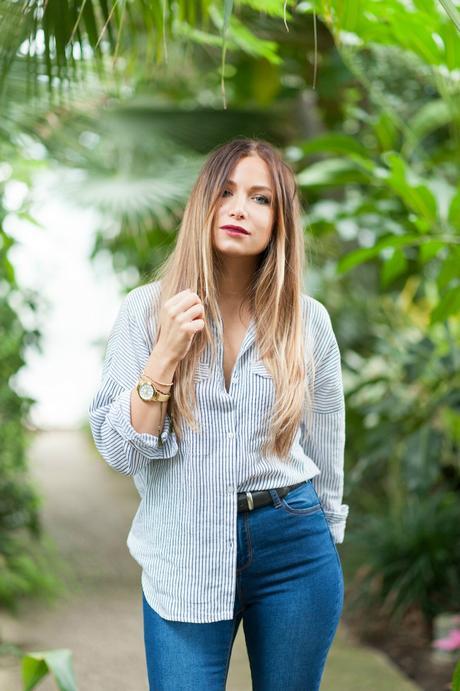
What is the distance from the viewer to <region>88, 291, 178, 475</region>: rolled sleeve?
1773mm

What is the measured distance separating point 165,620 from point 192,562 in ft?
0.44

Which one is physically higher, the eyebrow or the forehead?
the forehead

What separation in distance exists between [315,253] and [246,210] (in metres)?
3.41

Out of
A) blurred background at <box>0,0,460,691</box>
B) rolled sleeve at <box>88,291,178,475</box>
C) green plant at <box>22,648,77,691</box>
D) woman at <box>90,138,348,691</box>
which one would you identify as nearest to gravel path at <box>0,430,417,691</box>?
blurred background at <box>0,0,460,691</box>

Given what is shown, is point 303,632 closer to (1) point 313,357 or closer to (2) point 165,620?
(2) point 165,620

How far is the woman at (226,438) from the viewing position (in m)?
1.83

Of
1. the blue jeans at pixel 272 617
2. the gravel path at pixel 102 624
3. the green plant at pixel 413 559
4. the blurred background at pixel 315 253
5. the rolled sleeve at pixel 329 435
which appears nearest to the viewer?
the blue jeans at pixel 272 617

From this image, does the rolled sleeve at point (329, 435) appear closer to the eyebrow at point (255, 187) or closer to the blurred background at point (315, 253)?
the eyebrow at point (255, 187)

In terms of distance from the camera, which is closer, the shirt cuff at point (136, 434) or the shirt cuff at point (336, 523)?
the shirt cuff at point (136, 434)

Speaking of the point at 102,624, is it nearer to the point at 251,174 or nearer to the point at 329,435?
the point at 329,435

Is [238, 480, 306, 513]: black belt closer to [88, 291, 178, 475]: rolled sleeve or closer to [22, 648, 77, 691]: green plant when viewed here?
[88, 291, 178, 475]: rolled sleeve

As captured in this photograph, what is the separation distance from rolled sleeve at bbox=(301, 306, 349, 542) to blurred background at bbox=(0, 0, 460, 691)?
1.05 m

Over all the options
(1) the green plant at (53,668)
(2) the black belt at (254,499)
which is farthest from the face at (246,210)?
(1) the green plant at (53,668)

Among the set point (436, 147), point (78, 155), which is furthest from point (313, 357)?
point (436, 147)
